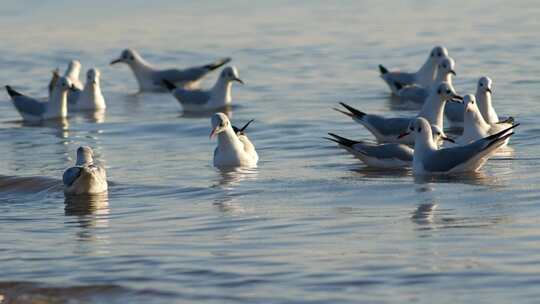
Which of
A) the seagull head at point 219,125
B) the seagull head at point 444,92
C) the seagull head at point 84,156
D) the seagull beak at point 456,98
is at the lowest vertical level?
the seagull head at point 84,156

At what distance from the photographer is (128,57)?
2475 centimetres

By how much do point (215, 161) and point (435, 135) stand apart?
2.40 meters

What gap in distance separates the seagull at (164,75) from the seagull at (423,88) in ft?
14.1

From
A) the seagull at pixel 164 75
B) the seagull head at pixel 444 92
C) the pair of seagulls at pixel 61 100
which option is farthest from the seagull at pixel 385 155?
the seagull at pixel 164 75

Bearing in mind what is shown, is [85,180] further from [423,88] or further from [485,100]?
[423,88]

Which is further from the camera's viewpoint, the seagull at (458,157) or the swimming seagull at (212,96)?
the swimming seagull at (212,96)

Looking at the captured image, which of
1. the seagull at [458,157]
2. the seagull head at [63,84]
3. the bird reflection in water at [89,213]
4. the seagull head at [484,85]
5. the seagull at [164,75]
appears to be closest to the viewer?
the bird reflection in water at [89,213]

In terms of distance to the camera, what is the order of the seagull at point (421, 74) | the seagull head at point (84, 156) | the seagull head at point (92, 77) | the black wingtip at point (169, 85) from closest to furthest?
the seagull head at point (84, 156)
the seagull at point (421, 74)
the seagull head at point (92, 77)
the black wingtip at point (169, 85)

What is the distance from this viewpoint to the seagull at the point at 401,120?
54.2 ft

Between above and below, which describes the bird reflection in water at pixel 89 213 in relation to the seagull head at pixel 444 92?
below

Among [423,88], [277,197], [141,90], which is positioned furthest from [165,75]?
[277,197]

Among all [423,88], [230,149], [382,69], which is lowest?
[230,149]

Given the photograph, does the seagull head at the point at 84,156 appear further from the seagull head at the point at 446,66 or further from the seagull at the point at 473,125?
the seagull head at the point at 446,66

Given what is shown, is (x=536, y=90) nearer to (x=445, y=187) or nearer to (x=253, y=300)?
(x=445, y=187)
